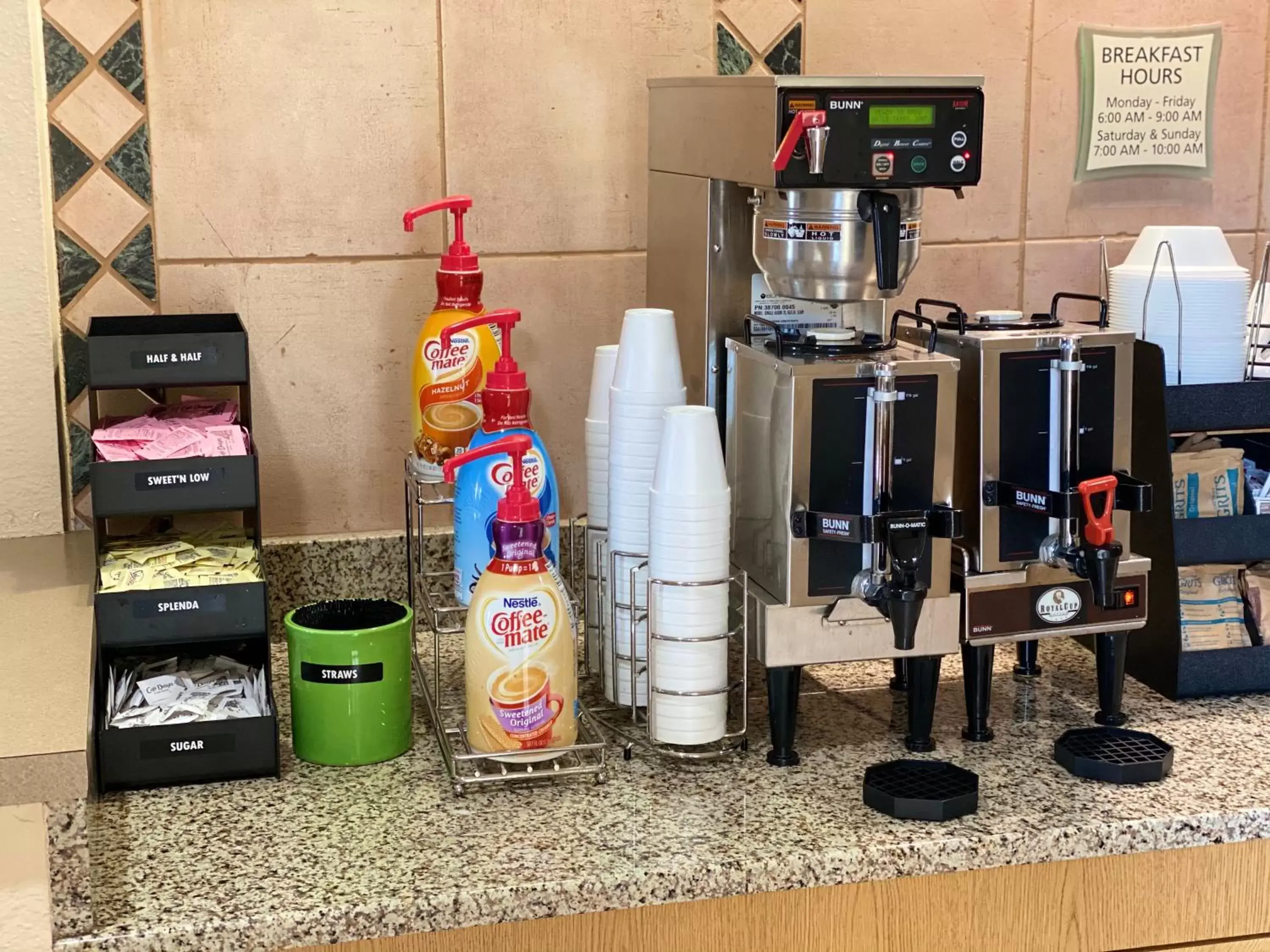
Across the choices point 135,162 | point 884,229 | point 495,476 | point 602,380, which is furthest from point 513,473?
point 135,162

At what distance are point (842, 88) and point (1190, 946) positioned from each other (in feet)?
2.84

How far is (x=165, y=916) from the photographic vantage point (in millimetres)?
1170

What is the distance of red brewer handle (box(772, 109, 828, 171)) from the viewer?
1.29m

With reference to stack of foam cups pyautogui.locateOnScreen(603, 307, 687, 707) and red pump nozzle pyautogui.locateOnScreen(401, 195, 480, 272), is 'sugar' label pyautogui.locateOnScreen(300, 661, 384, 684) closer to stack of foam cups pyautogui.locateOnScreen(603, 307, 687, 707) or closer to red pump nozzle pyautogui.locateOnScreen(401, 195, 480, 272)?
stack of foam cups pyautogui.locateOnScreen(603, 307, 687, 707)

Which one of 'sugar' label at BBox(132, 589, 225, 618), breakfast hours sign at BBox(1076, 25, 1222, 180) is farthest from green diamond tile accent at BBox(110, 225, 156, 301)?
breakfast hours sign at BBox(1076, 25, 1222, 180)

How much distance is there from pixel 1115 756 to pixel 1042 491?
0.26 metres

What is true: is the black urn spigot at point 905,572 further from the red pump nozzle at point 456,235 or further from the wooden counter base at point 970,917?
the red pump nozzle at point 456,235

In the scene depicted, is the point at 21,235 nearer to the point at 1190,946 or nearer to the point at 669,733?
the point at 669,733

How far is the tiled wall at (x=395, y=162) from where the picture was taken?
1692 mm

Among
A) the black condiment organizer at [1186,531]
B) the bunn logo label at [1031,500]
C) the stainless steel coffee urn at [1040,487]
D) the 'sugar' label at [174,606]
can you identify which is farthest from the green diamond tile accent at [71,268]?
the black condiment organizer at [1186,531]

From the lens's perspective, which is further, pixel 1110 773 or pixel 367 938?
pixel 1110 773

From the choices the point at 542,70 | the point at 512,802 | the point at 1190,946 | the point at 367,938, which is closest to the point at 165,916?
the point at 367,938

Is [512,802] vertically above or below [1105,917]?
above

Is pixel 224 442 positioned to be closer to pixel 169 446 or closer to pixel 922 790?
pixel 169 446
